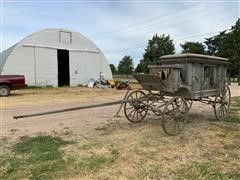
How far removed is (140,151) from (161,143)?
2.88ft

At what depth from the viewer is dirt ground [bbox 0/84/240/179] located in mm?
5469

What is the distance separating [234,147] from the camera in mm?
6922

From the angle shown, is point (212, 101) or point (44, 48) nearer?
point (212, 101)

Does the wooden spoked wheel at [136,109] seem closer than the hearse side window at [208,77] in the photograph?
Yes

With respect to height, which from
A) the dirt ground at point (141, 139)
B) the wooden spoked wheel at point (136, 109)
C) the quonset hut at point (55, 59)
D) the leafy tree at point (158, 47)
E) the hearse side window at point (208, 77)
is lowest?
the dirt ground at point (141, 139)

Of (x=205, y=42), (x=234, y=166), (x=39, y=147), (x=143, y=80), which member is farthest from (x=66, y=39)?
(x=205, y=42)

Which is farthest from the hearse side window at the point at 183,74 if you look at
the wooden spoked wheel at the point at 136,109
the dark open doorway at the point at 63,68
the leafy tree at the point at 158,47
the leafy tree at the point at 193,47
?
the leafy tree at the point at 193,47

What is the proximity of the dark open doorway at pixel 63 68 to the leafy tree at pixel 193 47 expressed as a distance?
3755 cm

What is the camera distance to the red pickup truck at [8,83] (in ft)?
61.9

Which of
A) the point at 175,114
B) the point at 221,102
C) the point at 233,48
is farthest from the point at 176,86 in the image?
the point at 233,48

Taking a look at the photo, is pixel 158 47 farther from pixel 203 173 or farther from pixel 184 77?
pixel 203 173

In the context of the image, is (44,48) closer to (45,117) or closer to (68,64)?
(68,64)

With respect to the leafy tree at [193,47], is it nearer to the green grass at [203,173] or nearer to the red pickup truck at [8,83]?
the red pickup truck at [8,83]

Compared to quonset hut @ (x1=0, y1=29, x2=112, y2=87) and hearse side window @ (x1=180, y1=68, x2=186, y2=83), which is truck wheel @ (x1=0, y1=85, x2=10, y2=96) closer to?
quonset hut @ (x1=0, y1=29, x2=112, y2=87)
